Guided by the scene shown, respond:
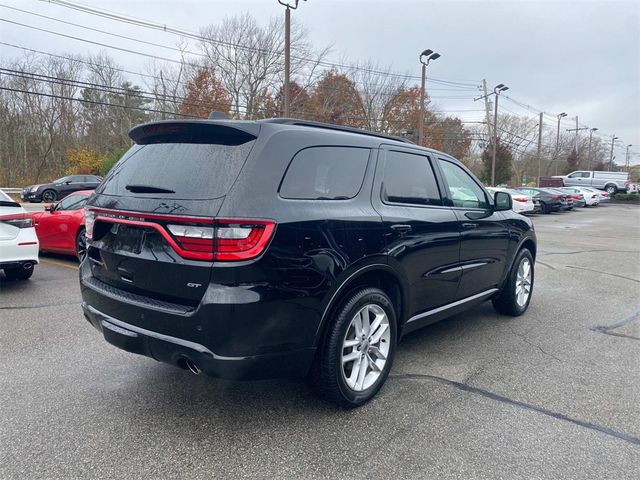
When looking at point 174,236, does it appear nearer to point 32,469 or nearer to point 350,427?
point 32,469

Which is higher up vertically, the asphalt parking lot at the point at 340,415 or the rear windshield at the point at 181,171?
the rear windshield at the point at 181,171

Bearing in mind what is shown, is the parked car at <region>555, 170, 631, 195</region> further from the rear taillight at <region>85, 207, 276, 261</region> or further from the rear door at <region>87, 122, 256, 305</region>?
the rear taillight at <region>85, 207, 276, 261</region>

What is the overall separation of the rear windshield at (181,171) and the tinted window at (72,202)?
593 cm

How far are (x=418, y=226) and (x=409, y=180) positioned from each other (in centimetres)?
40

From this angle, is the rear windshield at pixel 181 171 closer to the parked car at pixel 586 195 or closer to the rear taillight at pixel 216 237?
the rear taillight at pixel 216 237

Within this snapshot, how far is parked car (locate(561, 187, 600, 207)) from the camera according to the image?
32.7 meters

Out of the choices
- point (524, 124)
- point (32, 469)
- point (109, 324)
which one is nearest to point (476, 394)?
point (109, 324)

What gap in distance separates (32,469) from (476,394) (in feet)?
9.28

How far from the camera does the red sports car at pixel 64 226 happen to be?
8.05 m

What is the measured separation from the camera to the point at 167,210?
8.57 ft

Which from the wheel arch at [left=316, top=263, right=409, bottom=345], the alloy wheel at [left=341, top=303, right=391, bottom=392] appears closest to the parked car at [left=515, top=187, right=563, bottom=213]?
Result: the wheel arch at [left=316, top=263, right=409, bottom=345]

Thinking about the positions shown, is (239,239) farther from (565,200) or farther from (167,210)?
(565,200)

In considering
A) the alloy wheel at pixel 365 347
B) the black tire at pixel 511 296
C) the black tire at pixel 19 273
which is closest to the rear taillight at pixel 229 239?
the alloy wheel at pixel 365 347

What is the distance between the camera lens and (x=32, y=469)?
2.42m
